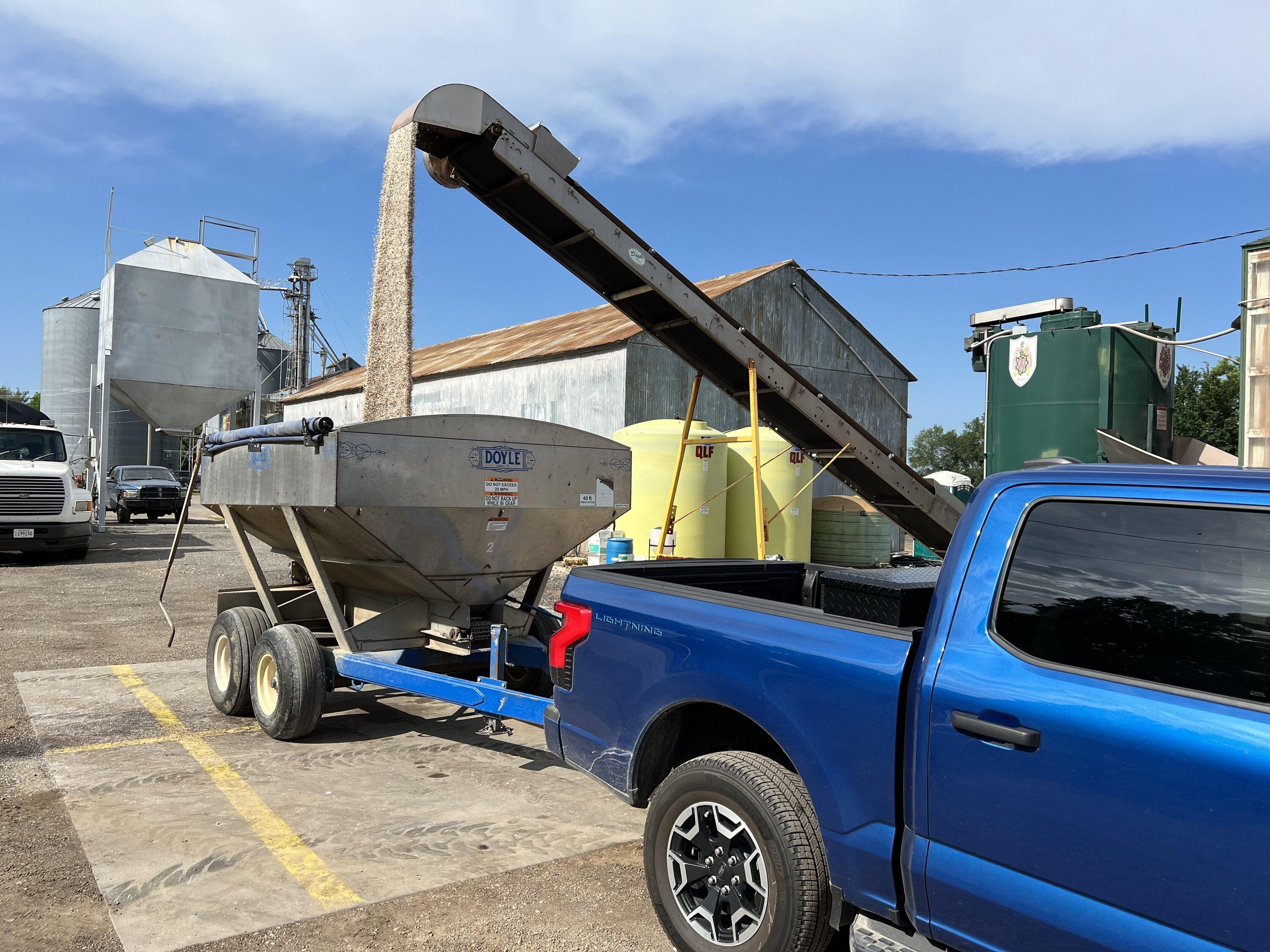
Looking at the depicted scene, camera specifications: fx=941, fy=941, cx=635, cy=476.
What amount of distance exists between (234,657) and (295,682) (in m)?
1.04

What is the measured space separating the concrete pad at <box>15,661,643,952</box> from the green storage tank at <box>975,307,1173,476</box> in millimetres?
8015

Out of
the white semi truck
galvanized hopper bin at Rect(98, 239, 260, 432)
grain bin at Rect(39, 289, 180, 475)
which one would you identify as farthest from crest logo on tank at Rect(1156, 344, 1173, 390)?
grain bin at Rect(39, 289, 180, 475)

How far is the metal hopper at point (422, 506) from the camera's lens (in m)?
5.96

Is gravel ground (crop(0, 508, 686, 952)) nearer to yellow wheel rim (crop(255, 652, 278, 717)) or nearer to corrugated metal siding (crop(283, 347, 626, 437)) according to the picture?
yellow wheel rim (crop(255, 652, 278, 717))

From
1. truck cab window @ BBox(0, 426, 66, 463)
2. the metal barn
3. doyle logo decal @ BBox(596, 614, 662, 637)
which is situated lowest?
doyle logo decal @ BBox(596, 614, 662, 637)

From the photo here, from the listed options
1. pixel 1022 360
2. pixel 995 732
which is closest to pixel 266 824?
pixel 995 732

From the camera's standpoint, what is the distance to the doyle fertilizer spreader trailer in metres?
5.94

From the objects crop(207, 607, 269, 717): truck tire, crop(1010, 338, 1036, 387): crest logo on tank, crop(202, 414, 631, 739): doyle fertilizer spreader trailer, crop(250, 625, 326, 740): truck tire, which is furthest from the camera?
crop(1010, 338, 1036, 387): crest logo on tank

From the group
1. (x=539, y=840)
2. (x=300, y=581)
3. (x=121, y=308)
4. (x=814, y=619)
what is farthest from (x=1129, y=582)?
(x=121, y=308)

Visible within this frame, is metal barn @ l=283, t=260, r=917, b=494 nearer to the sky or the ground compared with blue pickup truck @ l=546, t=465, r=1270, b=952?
nearer to the sky

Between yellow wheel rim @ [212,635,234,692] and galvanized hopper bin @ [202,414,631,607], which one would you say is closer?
galvanized hopper bin @ [202,414,631,607]

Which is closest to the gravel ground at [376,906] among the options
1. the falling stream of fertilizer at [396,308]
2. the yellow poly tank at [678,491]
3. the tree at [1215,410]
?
the falling stream of fertilizer at [396,308]

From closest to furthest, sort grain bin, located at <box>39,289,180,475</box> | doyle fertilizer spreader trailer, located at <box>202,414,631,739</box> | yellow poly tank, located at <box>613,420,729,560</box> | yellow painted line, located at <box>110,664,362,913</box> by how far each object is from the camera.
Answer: yellow painted line, located at <box>110,664,362,913</box> < doyle fertilizer spreader trailer, located at <box>202,414,631,739</box> < yellow poly tank, located at <box>613,420,729,560</box> < grain bin, located at <box>39,289,180,475</box>

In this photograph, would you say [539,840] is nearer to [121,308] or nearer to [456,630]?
[456,630]
